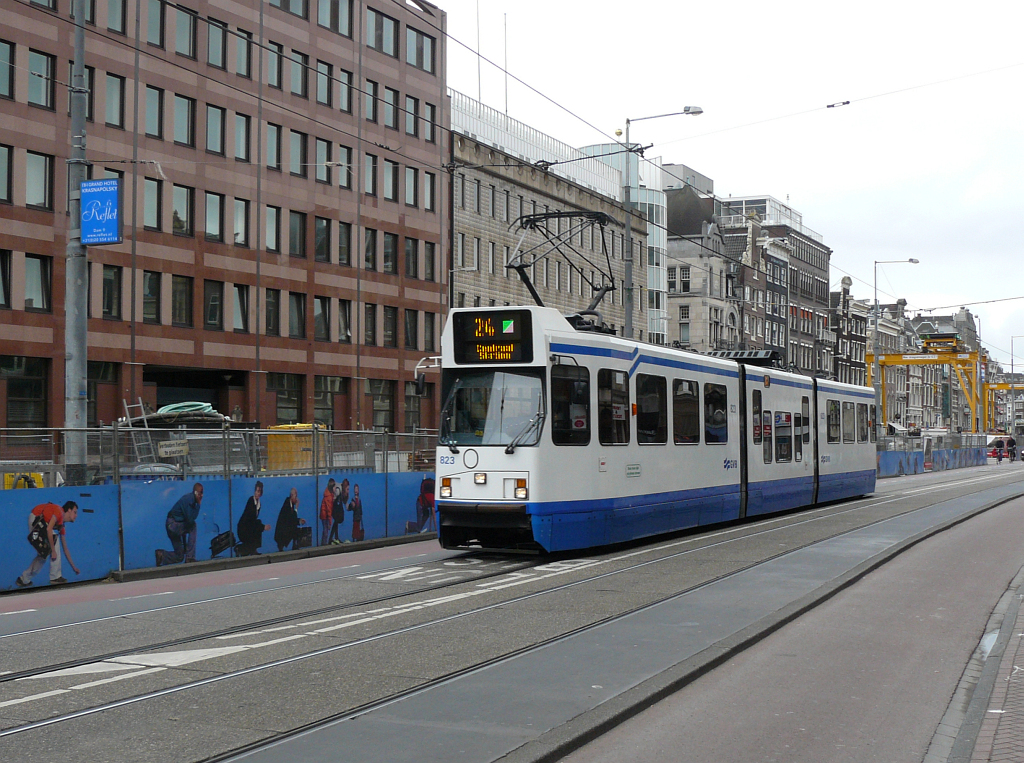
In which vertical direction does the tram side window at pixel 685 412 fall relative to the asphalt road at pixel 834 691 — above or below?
above

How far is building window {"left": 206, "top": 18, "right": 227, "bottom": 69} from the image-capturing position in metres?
43.0

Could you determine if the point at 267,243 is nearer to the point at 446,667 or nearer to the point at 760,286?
the point at 446,667

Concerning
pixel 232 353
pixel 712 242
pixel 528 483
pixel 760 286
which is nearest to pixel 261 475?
pixel 528 483

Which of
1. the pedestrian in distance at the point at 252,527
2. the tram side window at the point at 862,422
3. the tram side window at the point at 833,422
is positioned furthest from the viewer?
the tram side window at the point at 862,422

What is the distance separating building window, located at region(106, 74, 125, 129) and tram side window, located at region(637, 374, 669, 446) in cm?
2661

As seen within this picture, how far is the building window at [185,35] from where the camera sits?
4178cm

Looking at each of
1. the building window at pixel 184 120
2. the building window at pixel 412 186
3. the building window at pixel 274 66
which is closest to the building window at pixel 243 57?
the building window at pixel 274 66

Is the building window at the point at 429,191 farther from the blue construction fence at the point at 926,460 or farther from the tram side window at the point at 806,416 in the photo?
the tram side window at the point at 806,416

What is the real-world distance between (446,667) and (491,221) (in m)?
49.7

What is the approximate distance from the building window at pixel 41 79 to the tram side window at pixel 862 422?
25.3 meters

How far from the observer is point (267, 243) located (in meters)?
46.0

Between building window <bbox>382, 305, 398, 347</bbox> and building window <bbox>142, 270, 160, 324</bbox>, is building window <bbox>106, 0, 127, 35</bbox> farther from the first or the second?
building window <bbox>382, 305, 398, 347</bbox>

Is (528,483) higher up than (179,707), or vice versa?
(528,483)

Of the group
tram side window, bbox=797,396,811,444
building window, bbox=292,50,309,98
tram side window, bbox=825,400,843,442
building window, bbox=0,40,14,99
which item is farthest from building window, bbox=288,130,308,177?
tram side window, bbox=797,396,811,444
